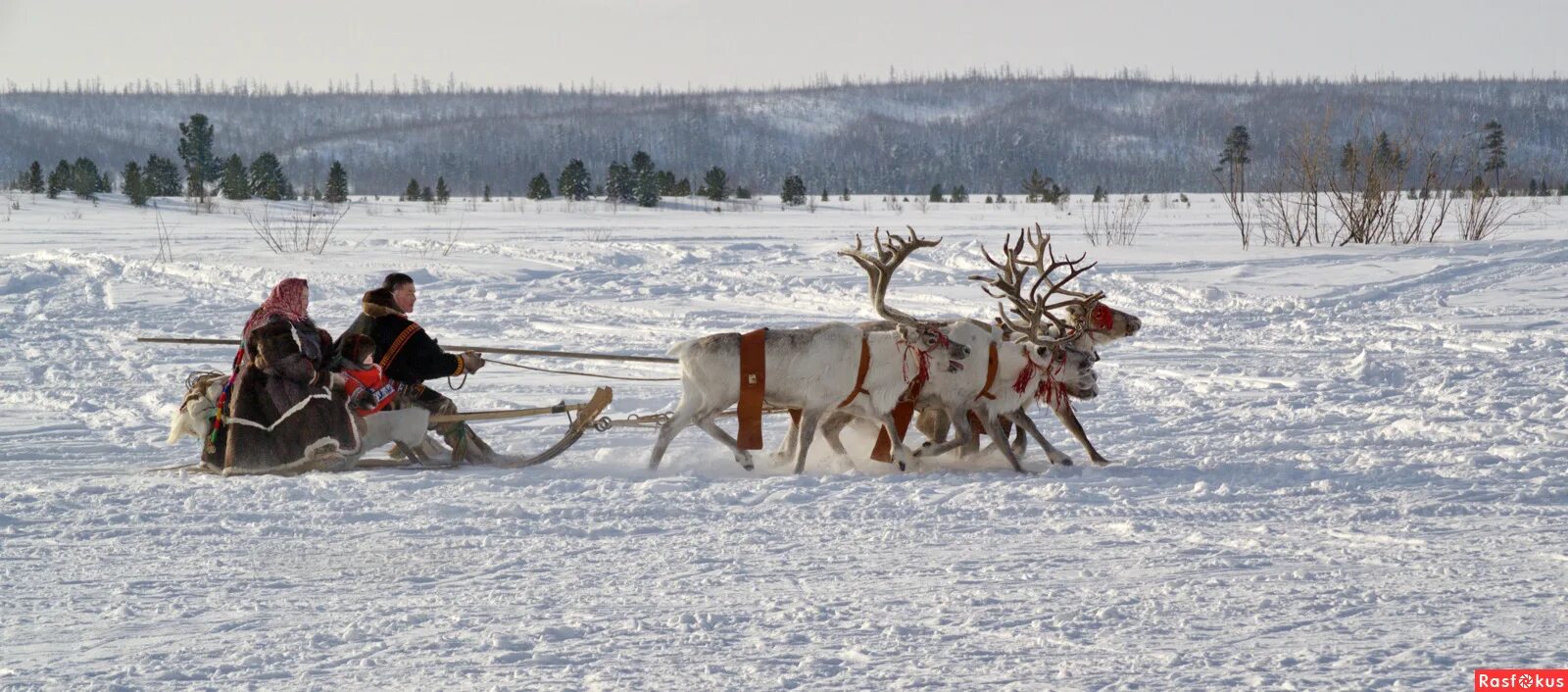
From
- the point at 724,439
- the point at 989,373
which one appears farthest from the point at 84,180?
the point at 989,373

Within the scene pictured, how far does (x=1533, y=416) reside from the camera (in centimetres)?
878

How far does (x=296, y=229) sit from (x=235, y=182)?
20.2m

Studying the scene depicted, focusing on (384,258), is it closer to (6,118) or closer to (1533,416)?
(1533,416)

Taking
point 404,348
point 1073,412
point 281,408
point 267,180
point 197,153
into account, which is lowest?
point 1073,412

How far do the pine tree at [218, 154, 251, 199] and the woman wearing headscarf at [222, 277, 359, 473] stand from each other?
34586 millimetres

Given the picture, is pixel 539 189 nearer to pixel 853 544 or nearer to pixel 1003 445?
pixel 1003 445

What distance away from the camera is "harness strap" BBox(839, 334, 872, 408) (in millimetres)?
7988

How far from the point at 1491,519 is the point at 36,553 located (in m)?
6.00

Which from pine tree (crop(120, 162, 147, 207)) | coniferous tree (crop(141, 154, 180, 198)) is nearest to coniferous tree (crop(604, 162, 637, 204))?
coniferous tree (crop(141, 154, 180, 198))

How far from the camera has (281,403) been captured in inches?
305

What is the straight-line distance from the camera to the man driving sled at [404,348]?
7.93 m

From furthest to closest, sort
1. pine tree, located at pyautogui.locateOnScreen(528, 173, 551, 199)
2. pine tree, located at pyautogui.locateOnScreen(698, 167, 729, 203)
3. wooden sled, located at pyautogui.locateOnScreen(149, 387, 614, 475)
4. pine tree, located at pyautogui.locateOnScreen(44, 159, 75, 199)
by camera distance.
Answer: pine tree, located at pyautogui.locateOnScreen(698, 167, 729, 203) → pine tree, located at pyautogui.locateOnScreen(528, 173, 551, 199) → pine tree, located at pyautogui.locateOnScreen(44, 159, 75, 199) → wooden sled, located at pyautogui.locateOnScreen(149, 387, 614, 475)

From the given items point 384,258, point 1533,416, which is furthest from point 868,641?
point 384,258

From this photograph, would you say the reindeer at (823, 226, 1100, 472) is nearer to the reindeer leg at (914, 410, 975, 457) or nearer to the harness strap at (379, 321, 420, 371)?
the reindeer leg at (914, 410, 975, 457)
